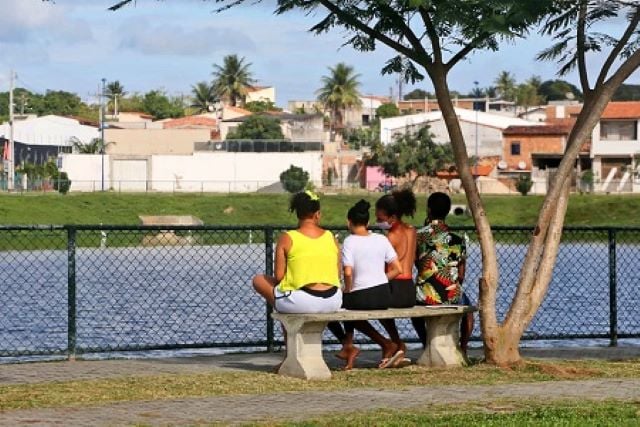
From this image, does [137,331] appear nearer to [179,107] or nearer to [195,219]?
[195,219]

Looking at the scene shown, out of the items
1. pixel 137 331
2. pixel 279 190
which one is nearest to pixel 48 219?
pixel 279 190

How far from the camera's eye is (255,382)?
38.9 ft

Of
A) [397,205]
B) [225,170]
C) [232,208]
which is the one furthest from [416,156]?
[397,205]

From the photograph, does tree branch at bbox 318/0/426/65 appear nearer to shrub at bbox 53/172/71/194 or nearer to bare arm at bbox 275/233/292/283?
bare arm at bbox 275/233/292/283

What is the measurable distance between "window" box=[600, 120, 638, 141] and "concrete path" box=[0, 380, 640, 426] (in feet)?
277

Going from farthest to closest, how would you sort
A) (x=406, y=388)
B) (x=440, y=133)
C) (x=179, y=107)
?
(x=179, y=107) → (x=440, y=133) → (x=406, y=388)

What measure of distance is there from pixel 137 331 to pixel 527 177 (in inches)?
2829

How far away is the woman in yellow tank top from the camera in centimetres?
1212

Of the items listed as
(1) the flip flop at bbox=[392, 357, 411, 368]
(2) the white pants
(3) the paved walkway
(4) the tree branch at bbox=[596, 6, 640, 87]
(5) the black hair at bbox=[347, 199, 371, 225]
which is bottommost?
(1) the flip flop at bbox=[392, 357, 411, 368]

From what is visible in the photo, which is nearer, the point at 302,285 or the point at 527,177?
the point at 302,285

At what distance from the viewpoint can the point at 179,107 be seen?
165 m

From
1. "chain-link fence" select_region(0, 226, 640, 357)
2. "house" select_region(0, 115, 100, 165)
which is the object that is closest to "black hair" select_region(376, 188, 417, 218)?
"chain-link fence" select_region(0, 226, 640, 357)

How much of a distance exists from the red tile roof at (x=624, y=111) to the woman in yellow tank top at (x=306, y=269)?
83.2 meters

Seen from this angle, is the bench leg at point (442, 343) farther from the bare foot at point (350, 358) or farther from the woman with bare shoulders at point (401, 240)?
the bare foot at point (350, 358)
